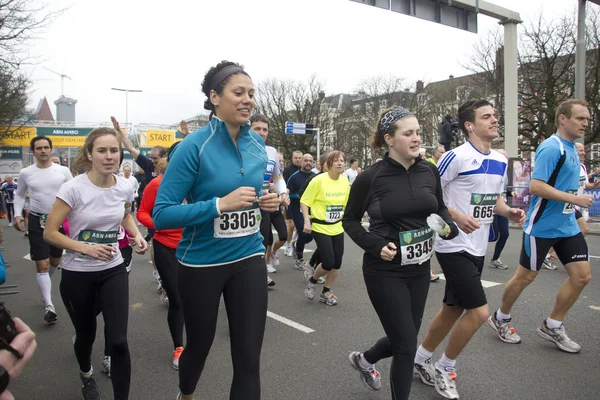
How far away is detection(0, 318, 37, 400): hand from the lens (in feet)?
4.49

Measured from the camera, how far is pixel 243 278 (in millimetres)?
2576

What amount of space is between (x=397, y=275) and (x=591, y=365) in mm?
2264

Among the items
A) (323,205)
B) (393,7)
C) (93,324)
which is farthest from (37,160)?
(393,7)

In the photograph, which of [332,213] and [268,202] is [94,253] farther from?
[332,213]

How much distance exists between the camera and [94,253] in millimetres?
3102

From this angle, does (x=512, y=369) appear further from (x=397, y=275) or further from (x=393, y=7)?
(x=393, y=7)

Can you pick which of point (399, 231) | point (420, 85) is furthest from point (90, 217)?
point (420, 85)

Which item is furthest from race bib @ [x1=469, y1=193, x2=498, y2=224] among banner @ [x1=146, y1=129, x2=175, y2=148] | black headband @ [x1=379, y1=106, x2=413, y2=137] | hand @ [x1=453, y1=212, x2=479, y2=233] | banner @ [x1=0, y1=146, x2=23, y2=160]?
banner @ [x1=0, y1=146, x2=23, y2=160]

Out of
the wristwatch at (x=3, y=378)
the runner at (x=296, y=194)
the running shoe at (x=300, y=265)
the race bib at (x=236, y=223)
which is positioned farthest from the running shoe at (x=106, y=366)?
the running shoe at (x=300, y=265)

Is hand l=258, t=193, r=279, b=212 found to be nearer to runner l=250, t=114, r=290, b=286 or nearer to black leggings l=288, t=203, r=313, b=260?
runner l=250, t=114, r=290, b=286

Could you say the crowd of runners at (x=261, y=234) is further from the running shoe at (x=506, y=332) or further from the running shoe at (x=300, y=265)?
the running shoe at (x=300, y=265)

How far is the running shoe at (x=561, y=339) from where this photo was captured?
14.0 feet

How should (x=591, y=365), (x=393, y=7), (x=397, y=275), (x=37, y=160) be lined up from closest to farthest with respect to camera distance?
(x=397, y=275), (x=591, y=365), (x=37, y=160), (x=393, y=7)

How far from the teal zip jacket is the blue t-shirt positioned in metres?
2.90
